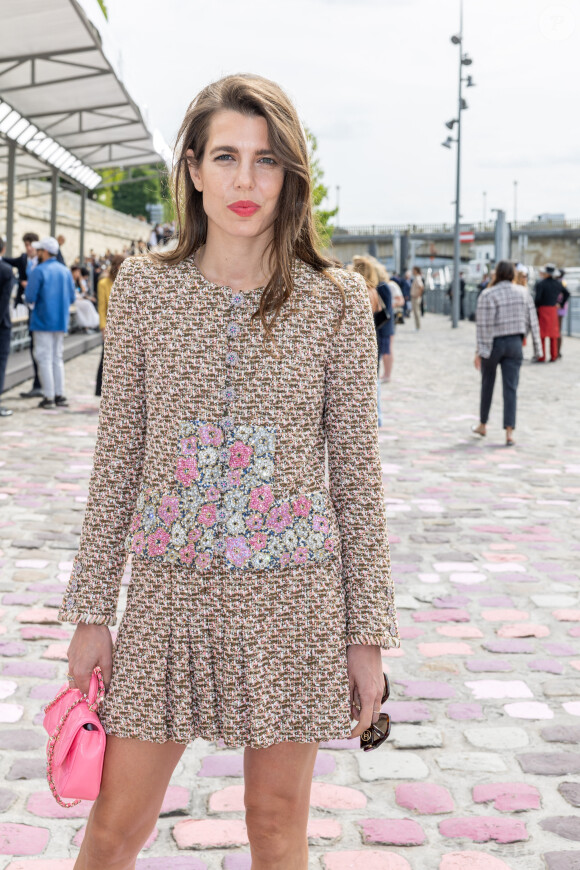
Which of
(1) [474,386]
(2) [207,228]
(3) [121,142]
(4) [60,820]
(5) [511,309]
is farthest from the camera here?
(3) [121,142]

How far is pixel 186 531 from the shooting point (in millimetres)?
2049

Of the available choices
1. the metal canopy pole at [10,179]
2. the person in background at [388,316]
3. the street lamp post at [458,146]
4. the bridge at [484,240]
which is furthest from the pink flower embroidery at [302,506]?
the bridge at [484,240]

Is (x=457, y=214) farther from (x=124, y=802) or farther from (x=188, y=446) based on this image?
(x=124, y=802)

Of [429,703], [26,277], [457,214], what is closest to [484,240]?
[457,214]

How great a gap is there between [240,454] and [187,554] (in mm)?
214

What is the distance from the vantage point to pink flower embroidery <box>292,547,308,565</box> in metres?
2.05

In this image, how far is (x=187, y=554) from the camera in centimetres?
204

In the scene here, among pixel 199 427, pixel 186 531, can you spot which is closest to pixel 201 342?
pixel 199 427

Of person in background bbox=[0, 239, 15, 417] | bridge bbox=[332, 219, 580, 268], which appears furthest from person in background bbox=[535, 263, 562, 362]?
bridge bbox=[332, 219, 580, 268]

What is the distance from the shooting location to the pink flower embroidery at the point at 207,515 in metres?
2.05

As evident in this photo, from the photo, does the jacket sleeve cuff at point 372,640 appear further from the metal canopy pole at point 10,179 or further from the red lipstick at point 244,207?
the metal canopy pole at point 10,179

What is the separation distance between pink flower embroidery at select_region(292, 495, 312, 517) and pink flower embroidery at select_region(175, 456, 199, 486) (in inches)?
7.8

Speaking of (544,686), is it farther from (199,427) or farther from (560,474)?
(560,474)

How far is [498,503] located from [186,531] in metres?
6.50
